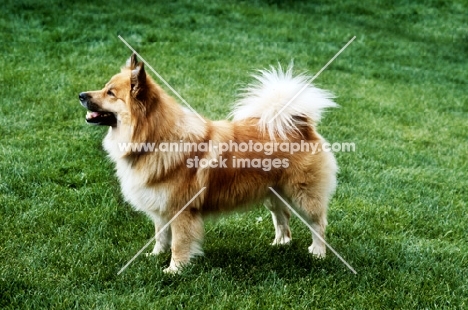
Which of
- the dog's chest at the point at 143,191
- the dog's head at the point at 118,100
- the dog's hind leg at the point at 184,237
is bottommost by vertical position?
the dog's hind leg at the point at 184,237

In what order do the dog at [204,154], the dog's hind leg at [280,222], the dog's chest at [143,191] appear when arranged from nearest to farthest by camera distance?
the dog at [204,154], the dog's chest at [143,191], the dog's hind leg at [280,222]

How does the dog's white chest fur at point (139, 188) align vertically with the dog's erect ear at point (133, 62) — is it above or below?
below

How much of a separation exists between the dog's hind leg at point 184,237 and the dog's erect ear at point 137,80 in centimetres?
94

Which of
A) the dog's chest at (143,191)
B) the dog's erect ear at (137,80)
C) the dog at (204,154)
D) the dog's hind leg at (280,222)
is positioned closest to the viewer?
the dog's erect ear at (137,80)

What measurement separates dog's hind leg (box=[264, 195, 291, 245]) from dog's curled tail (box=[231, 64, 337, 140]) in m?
0.69

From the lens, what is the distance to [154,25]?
11.1 m

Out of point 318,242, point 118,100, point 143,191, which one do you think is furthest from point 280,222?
point 118,100

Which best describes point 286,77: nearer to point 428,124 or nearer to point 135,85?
point 135,85

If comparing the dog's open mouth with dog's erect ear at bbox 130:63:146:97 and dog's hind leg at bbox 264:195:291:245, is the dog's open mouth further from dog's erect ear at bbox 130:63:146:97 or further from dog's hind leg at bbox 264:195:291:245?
dog's hind leg at bbox 264:195:291:245

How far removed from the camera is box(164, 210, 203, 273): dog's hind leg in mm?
3920

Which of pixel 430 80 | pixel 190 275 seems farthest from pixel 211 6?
pixel 190 275

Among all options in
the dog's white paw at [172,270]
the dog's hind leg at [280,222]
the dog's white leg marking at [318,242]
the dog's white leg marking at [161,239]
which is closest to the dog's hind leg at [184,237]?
the dog's white paw at [172,270]

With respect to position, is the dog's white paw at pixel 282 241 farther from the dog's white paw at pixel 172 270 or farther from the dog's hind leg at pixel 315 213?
the dog's white paw at pixel 172 270

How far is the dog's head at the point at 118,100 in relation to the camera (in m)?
3.65
